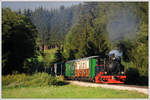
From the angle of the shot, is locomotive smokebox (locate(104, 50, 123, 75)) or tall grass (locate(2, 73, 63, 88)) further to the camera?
locomotive smokebox (locate(104, 50, 123, 75))

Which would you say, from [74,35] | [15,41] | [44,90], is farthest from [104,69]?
[74,35]

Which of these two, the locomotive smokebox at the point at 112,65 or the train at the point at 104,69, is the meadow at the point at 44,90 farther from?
the locomotive smokebox at the point at 112,65

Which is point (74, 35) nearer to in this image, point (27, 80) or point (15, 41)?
point (27, 80)

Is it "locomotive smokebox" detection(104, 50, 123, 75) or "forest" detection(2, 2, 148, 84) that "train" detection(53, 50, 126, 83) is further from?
"forest" detection(2, 2, 148, 84)

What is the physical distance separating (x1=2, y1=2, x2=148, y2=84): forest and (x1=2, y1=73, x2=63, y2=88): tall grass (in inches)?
15.6

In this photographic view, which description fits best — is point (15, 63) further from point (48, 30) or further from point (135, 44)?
point (135, 44)

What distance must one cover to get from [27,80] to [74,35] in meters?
18.1

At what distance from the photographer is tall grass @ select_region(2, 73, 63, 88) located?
15.7m

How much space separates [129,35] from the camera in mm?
25188

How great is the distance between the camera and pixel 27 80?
54.2 ft

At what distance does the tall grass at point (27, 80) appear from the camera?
15.7 metres

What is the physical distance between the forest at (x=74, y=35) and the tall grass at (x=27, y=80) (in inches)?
15.6

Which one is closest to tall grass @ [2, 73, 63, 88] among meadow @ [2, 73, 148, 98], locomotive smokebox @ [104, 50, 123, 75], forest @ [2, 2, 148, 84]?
meadow @ [2, 73, 148, 98]

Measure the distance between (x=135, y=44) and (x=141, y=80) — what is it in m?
4.22
